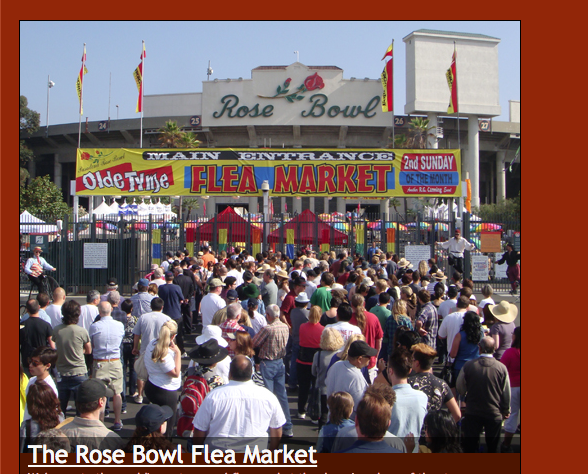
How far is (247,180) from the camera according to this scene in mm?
20281

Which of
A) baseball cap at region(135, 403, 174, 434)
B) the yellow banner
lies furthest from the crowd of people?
the yellow banner

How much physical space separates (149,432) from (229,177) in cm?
1714

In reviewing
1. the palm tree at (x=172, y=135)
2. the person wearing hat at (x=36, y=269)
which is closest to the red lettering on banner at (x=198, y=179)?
the person wearing hat at (x=36, y=269)

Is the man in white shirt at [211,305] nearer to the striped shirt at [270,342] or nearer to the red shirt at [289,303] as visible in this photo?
the red shirt at [289,303]

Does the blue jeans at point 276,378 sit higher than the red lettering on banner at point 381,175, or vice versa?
the red lettering on banner at point 381,175

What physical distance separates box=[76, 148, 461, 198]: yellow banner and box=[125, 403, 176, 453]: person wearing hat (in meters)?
16.4

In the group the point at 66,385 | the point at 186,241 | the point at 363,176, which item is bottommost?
the point at 66,385

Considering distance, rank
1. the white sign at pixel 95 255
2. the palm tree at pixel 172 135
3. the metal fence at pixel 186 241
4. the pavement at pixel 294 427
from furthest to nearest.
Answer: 1. the palm tree at pixel 172 135
2. the metal fence at pixel 186 241
3. the white sign at pixel 95 255
4. the pavement at pixel 294 427

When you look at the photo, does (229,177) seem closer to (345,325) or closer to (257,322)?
(257,322)

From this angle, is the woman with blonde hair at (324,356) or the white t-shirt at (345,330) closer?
the woman with blonde hair at (324,356)

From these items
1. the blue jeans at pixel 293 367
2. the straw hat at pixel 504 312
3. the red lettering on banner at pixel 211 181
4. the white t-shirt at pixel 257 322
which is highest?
the red lettering on banner at pixel 211 181

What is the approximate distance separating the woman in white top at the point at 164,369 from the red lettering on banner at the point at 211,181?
14.8m

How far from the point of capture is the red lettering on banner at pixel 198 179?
2015 centimetres

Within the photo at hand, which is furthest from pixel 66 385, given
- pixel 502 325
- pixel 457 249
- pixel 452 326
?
pixel 457 249
